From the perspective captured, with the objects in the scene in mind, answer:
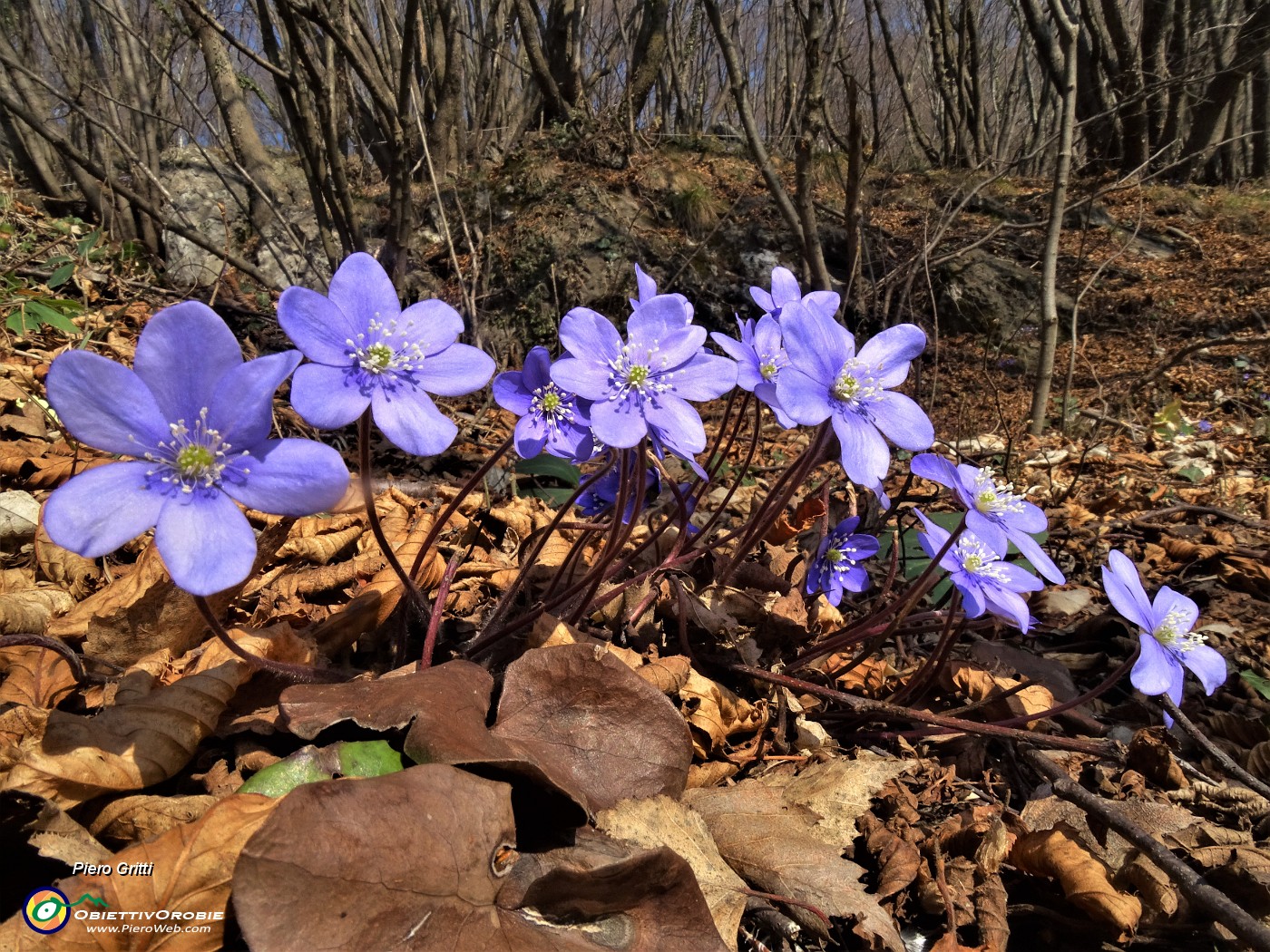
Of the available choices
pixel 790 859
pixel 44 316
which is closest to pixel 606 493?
pixel 790 859

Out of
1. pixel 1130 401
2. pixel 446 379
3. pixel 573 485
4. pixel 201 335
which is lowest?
pixel 1130 401

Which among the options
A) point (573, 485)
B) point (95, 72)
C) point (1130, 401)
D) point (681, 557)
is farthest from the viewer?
point (95, 72)

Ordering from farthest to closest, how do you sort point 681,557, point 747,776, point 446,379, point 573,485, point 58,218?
point 58,218 < point 573,485 < point 681,557 < point 747,776 < point 446,379

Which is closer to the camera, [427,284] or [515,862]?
[515,862]

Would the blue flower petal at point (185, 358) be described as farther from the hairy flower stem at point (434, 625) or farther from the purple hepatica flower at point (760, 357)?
the purple hepatica flower at point (760, 357)

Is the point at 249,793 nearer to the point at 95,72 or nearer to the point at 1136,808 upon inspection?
the point at 1136,808

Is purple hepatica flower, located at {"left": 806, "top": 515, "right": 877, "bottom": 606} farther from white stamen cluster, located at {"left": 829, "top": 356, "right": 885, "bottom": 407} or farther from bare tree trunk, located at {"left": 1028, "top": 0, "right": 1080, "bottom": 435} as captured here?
bare tree trunk, located at {"left": 1028, "top": 0, "right": 1080, "bottom": 435}

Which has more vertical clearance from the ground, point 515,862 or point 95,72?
point 95,72

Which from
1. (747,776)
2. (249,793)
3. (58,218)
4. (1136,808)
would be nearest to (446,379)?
(249,793)
